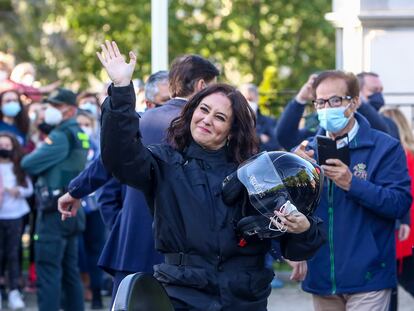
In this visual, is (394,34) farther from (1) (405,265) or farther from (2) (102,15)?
(2) (102,15)

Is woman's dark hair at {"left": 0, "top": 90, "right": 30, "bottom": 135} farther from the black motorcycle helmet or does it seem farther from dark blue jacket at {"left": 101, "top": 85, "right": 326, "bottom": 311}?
the black motorcycle helmet

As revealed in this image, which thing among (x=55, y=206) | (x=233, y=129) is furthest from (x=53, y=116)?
(x=233, y=129)

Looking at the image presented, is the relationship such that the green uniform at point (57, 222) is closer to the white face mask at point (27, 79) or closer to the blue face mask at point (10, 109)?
the blue face mask at point (10, 109)

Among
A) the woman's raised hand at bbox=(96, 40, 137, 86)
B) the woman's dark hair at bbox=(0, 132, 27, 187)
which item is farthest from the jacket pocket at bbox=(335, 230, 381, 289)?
the woman's dark hair at bbox=(0, 132, 27, 187)

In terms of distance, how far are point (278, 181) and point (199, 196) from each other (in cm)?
38

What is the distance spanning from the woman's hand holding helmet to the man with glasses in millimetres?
1574

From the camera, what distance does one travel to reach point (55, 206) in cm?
972

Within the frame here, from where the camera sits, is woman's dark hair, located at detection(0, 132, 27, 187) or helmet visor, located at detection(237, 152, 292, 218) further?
woman's dark hair, located at detection(0, 132, 27, 187)

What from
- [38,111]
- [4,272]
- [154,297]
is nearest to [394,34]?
[38,111]

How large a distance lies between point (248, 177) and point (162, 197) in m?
0.43

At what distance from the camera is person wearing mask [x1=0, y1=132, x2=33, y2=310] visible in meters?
11.2

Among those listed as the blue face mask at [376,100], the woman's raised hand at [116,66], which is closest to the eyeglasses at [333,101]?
the woman's raised hand at [116,66]

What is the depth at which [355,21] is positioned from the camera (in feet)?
40.3

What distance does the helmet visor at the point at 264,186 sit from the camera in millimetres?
5133
